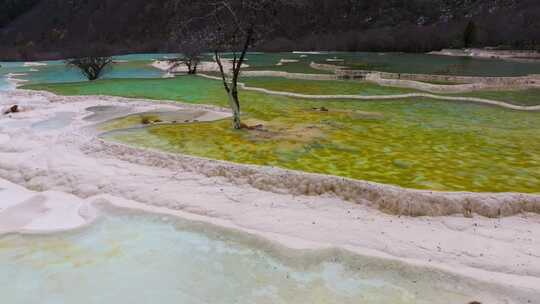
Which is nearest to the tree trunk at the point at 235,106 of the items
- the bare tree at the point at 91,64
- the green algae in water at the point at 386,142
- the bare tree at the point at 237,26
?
the bare tree at the point at 237,26

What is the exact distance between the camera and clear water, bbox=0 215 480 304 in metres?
7.10

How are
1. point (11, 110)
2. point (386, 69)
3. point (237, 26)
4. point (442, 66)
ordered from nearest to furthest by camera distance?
point (237, 26), point (11, 110), point (386, 69), point (442, 66)

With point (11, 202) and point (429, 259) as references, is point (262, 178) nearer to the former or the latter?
point (429, 259)

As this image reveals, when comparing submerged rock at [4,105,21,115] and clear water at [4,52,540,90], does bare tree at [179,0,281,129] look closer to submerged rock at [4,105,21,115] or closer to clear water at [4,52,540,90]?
submerged rock at [4,105,21,115]

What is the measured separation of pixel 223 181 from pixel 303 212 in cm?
280

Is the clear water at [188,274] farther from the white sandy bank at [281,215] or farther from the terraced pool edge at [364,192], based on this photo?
the terraced pool edge at [364,192]

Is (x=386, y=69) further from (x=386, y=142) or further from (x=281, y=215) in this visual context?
(x=281, y=215)

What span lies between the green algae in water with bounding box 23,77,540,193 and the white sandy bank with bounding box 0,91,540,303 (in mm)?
1693

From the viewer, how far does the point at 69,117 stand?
2059cm

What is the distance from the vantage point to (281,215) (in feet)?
32.5

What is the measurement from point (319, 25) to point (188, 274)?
11882cm

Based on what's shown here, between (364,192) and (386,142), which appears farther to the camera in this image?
(386,142)

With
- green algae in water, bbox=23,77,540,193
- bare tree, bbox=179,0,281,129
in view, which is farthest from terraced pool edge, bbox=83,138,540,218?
bare tree, bbox=179,0,281,129

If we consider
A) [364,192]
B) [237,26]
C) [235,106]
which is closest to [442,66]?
[235,106]
